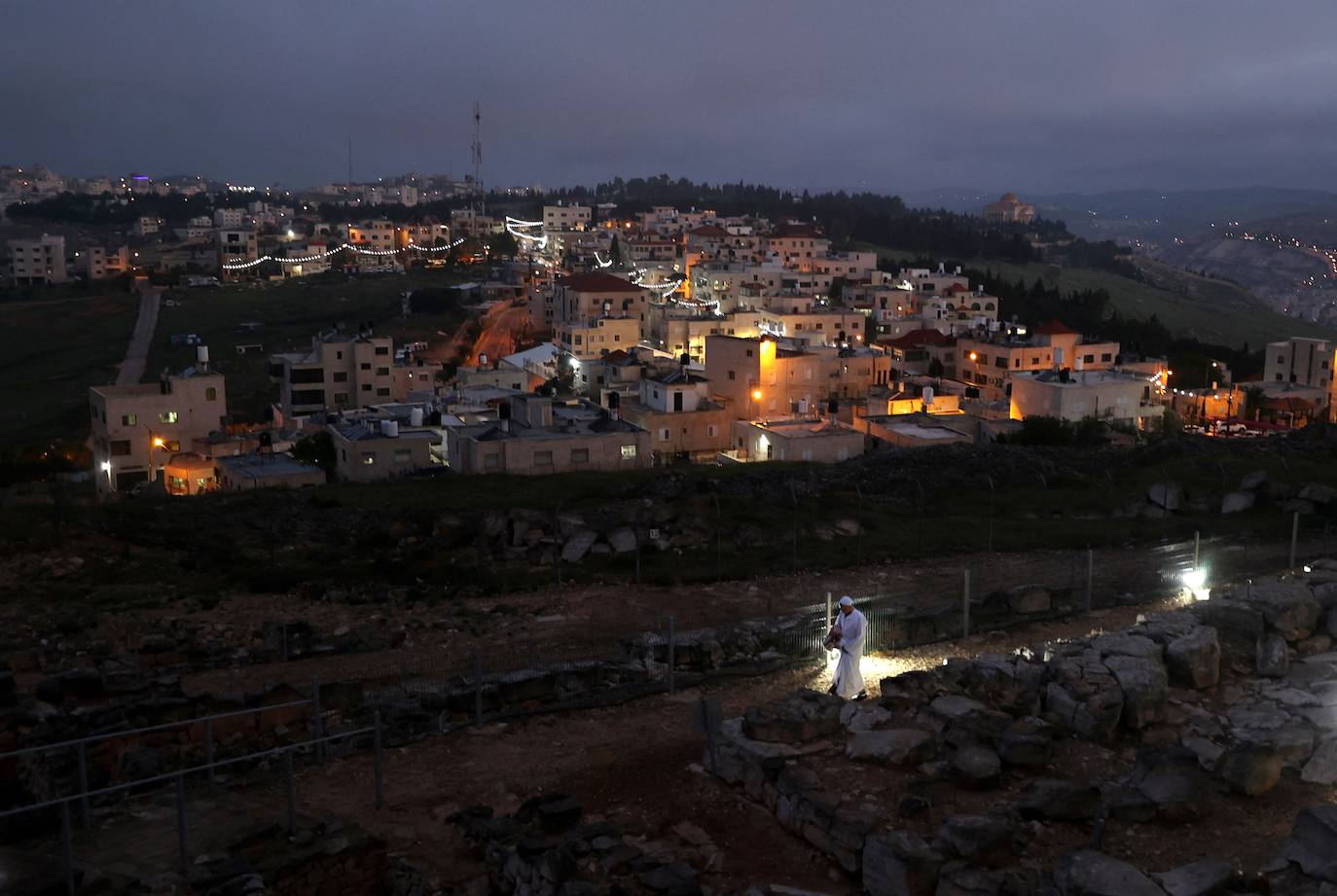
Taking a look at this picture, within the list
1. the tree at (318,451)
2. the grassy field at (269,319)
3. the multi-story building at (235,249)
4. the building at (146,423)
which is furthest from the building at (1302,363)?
the multi-story building at (235,249)

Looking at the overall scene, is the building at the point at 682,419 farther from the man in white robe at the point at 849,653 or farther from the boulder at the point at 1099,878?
the boulder at the point at 1099,878

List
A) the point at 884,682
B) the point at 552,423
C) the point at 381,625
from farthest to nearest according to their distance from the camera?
the point at 552,423 → the point at 381,625 → the point at 884,682

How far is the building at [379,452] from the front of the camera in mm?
33969

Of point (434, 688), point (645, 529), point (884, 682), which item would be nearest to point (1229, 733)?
point (884, 682)

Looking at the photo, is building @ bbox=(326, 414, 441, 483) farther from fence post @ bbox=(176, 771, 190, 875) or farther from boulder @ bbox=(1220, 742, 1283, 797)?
boulder @ bbox=(1220, 742, 1283, 797)

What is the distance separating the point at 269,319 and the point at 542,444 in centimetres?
5580

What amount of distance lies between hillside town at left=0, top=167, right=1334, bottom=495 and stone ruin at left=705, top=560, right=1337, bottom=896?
22997mm

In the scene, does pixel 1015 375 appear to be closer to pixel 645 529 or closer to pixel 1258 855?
pixel 645 529

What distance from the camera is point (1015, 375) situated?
46.7m

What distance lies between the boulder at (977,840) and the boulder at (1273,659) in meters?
5.69

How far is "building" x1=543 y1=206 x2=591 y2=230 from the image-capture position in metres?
125

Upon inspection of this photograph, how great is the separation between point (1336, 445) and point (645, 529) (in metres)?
19.6

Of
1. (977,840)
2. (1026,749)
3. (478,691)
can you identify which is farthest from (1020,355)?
(977,840)

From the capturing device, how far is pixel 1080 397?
4394 cm
